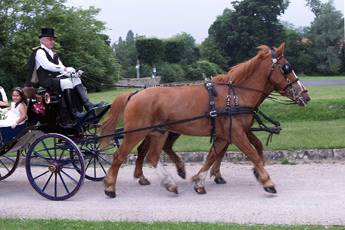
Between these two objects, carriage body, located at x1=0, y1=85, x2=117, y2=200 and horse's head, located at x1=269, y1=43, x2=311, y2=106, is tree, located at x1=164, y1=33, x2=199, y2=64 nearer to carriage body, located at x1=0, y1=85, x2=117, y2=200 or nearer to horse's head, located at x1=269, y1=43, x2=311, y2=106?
carriage body, located at x1=0, y1=85, x2=117, y2=200

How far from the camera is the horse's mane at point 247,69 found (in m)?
8.88

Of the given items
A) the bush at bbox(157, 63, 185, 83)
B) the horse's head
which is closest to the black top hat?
the horse's head

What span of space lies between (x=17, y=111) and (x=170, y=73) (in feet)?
102

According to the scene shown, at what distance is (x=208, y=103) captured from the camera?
8.78m

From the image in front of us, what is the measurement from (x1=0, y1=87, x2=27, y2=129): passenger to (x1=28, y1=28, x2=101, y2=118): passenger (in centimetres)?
37

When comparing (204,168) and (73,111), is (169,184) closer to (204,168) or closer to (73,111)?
(204,168)

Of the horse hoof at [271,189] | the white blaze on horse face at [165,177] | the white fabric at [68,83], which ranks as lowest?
the horse hoof at [271,189]

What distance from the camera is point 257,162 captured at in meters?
8.39

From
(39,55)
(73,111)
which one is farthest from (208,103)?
(39,55)

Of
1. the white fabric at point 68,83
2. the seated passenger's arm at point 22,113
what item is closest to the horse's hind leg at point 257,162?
the white fabric at point 68,83

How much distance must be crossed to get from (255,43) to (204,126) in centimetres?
5050

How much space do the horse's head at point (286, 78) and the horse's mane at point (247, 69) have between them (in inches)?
5.6

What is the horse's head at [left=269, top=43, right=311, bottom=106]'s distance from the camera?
345 inches

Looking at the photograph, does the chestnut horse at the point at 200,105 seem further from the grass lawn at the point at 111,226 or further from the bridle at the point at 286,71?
the grass lawn at the point at 111,226
